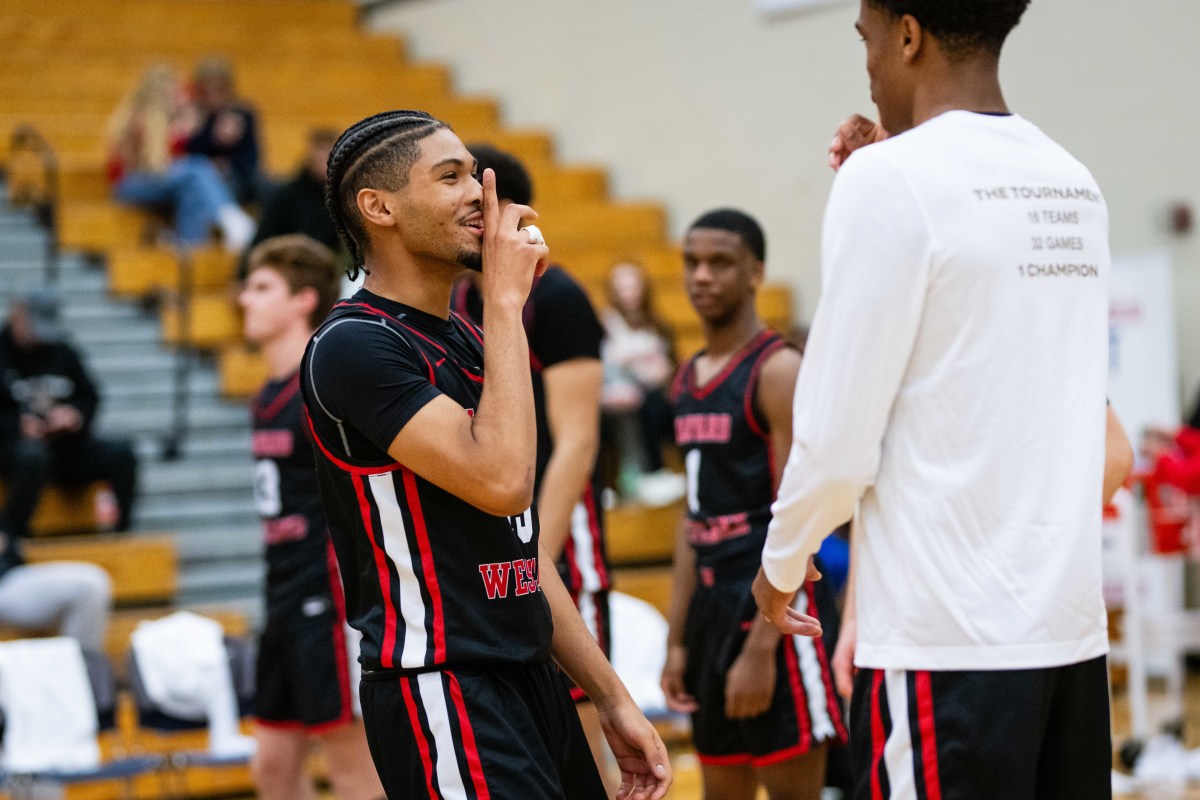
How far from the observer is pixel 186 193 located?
9.91 metres

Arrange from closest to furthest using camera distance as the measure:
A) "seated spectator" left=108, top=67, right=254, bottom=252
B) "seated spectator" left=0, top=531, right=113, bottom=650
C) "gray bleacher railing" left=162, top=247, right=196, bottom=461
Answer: "seated spectator" left=0, top=531, right=113, bottom=650
"gray bleacher railing" left=162, top=247, right=196, bottom=461
"seated spectator" left=108, top=67, right=254, bottom=252

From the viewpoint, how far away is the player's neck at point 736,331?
4184 mm

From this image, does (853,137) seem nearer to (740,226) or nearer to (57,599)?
(740,226)

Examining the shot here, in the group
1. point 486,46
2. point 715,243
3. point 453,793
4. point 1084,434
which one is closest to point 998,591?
point 1084,434

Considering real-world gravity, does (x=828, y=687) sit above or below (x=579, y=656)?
below

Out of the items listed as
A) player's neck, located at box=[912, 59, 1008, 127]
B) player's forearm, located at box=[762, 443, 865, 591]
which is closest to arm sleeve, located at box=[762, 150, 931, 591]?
player's forearm, located at box=[762, 443, 865, 591]

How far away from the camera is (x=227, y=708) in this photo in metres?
6.02

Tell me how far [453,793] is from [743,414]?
6.02 ft

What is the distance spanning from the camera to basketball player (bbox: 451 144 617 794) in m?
3.92

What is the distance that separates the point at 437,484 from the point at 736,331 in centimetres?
198

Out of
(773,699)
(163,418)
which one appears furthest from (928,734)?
(163,418)

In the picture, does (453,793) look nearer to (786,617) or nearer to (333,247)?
(786,617)

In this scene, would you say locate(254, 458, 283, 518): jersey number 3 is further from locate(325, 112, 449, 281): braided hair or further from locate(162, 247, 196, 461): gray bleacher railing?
locate(162, 247, 196, 461): gray bleacher railing

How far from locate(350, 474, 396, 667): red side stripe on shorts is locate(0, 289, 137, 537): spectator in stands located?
5473 mm
